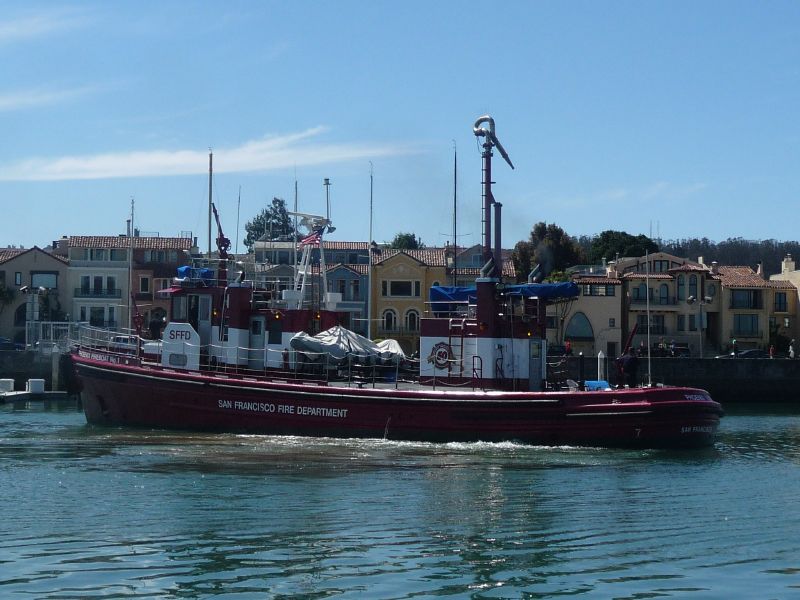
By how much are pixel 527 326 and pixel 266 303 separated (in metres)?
7.96

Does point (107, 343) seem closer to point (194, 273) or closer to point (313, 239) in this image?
point (194, 273)

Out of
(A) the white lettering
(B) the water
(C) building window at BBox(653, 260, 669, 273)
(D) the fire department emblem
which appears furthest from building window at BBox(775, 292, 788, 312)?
(A) the white lettering

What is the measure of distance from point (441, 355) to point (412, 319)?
4046 cm

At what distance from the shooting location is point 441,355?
1215 inches

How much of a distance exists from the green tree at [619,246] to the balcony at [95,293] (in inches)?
1599

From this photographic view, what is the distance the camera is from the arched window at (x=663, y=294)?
71.8m

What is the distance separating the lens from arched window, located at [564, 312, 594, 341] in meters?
69.4

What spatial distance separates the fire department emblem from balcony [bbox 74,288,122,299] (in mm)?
46577

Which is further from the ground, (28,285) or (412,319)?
(28,285)

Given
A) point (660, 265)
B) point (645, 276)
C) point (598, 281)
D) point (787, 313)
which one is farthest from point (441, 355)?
point (787, 313)

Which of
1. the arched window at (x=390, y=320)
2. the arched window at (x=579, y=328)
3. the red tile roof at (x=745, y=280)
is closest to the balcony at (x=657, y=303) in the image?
the arched window at (x=579, y=328)

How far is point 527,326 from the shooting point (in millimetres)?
30828

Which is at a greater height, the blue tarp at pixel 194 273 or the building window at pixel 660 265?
the building window at pixel 660 265

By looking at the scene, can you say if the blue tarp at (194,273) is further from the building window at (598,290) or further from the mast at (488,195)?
the building window at (598,290)
